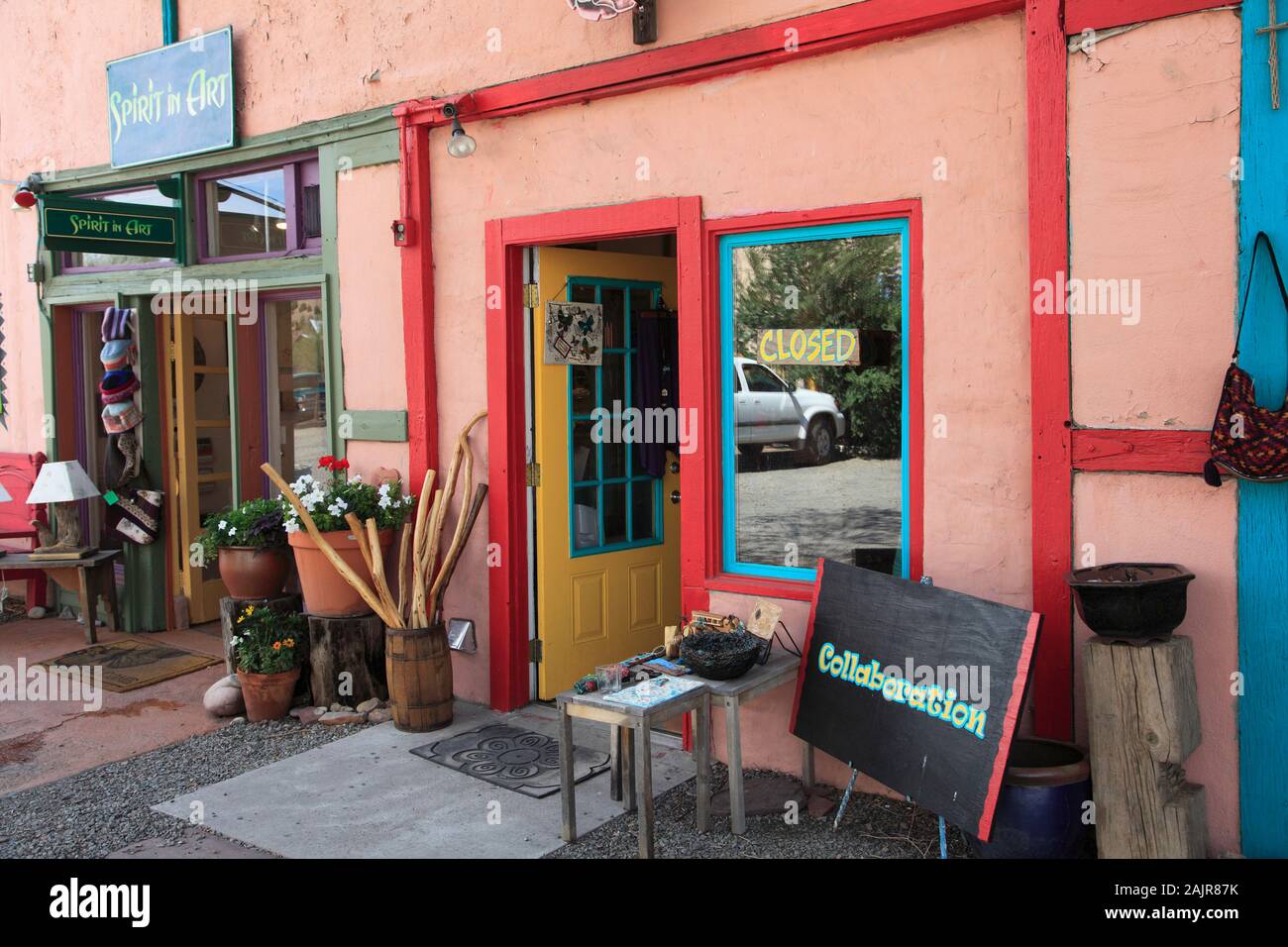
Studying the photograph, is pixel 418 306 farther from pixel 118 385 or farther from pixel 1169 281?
pixel 1169 281

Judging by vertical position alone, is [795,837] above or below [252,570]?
below

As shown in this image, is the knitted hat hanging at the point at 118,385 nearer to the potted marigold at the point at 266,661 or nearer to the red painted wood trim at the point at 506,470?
the potted marigold at the point at 266,661

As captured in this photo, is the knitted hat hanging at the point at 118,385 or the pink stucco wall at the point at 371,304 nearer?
the pink stucco wall at the point at 371,304

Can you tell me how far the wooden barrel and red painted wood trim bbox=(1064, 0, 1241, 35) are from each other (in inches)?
166

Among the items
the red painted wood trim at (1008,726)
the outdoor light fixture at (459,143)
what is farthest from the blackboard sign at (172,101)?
the red painted wood trim at (1008,726)

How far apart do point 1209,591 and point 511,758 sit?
3.33 m

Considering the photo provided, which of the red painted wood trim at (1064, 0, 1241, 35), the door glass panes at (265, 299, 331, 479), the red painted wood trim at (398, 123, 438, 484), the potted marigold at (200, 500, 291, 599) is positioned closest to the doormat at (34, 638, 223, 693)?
the potted marigold at (200, 500, 291, 599)

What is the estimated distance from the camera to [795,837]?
4.69 m

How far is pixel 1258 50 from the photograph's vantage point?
393 centimetres

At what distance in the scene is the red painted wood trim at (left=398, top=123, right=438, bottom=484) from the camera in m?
6.46

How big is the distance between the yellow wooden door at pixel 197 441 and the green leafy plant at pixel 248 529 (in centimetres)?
163

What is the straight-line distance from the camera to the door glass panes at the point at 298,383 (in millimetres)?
7906

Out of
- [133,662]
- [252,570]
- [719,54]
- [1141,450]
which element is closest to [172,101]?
[252,570]
